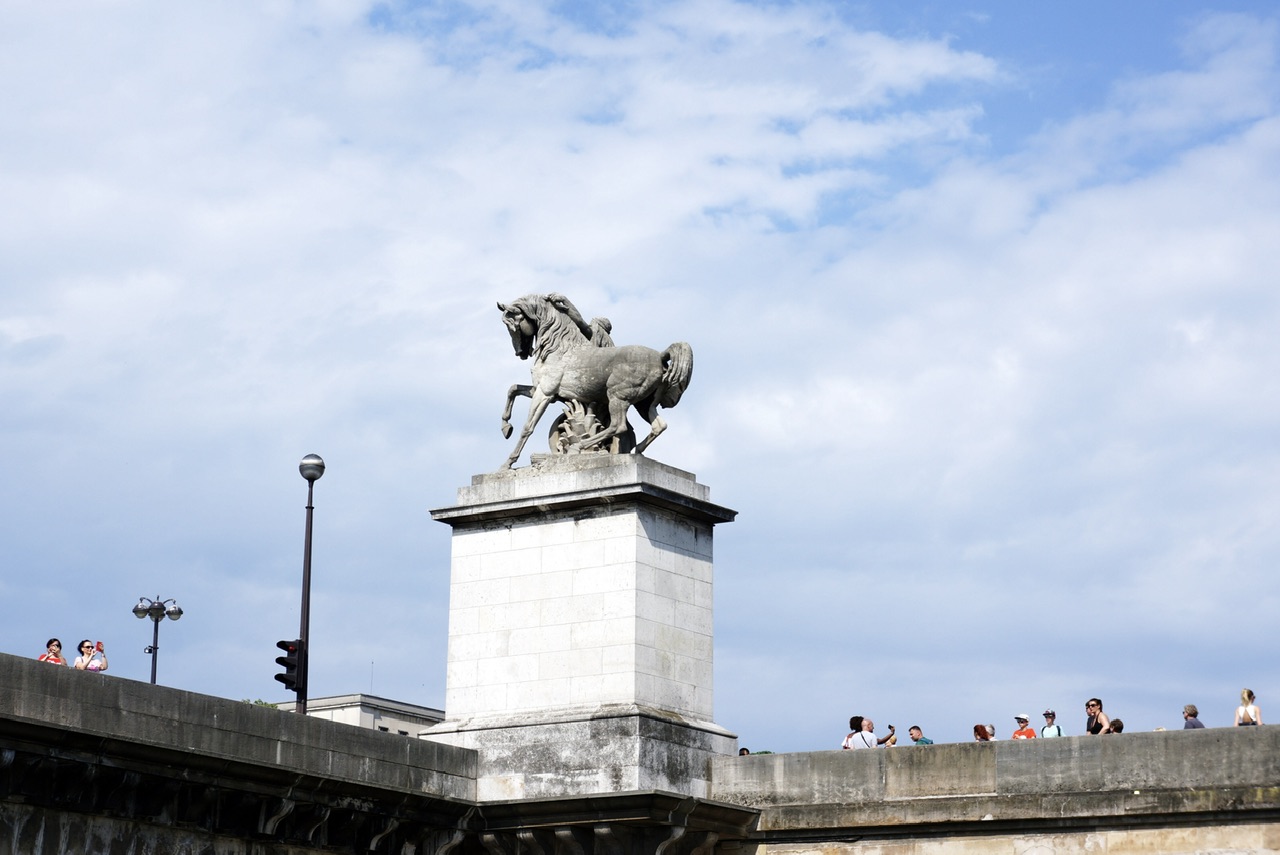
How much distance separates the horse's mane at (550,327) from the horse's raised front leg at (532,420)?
0.63m

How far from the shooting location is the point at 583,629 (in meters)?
21.5

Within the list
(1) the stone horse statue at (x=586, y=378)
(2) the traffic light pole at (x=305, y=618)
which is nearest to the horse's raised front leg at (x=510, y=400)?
(1) the stone horse statue at (x=586, y=378)

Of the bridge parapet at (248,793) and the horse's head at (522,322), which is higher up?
the horse's head at (522,322)

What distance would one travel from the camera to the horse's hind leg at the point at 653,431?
22627 millimetres

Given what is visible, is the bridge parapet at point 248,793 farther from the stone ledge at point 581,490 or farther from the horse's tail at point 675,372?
the horse's tail at point 675,372

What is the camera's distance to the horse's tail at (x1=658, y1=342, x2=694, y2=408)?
22.9 metres

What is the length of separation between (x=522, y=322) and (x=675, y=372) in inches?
81.6

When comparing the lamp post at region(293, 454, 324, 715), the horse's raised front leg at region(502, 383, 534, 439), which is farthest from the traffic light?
the horse's raised front leg at region(502, 383, 534, 439)

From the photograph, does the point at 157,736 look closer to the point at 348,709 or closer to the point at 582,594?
the point at 582,594

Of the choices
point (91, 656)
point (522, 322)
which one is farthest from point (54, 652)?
point (522, 322)

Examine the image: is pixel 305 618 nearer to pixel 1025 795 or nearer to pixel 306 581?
pixel 306 581

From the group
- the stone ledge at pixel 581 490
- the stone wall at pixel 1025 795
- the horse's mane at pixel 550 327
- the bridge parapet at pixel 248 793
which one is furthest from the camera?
the horse's mane at pixel 550 327

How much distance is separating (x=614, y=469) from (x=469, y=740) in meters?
3.39

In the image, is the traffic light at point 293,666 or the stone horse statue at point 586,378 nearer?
the stone horse statue at point 586,378
